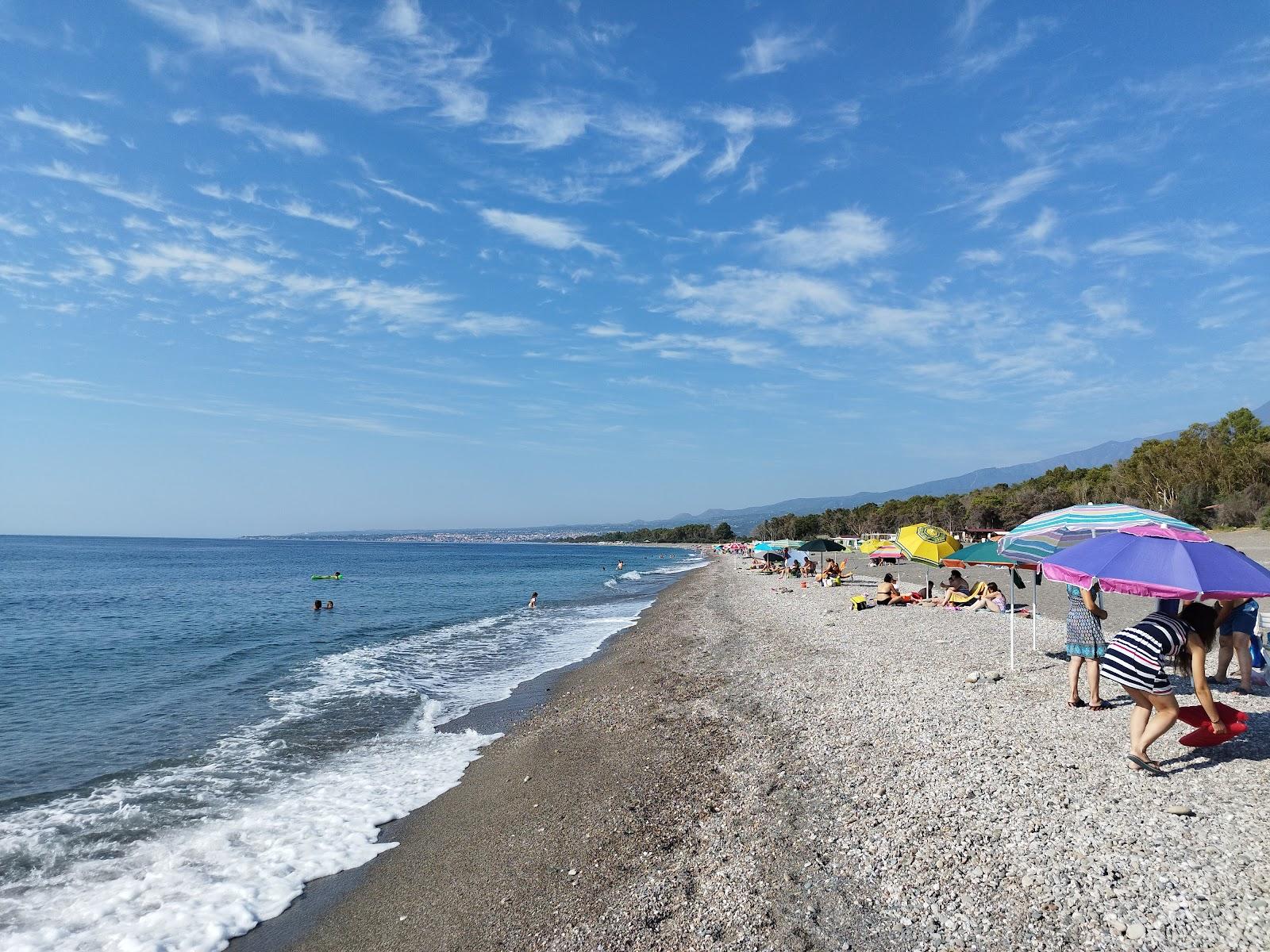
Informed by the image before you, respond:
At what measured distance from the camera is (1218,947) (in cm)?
395

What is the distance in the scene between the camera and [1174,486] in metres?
60.3

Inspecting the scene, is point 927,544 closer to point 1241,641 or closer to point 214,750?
point 1241,641

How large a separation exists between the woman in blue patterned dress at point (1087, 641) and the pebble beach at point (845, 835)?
0.92 feet

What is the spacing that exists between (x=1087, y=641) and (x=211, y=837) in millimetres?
10503

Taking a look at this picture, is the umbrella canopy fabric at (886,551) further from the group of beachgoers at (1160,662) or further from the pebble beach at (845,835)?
the group of beachgoers at (1160,662)

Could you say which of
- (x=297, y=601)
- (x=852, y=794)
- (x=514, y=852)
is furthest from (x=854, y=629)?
(x=297, y=601)

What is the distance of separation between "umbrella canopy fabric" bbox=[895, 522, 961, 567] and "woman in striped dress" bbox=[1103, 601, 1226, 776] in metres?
10.4

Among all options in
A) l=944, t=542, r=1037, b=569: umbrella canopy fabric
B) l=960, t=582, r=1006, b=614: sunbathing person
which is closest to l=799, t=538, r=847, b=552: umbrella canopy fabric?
l=960, t=582, r=1006, b=614: sunbathing person

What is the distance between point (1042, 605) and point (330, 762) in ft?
65.7

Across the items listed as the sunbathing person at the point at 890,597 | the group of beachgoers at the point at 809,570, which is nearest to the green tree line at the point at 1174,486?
the group of beachgoers at the point at 809,570

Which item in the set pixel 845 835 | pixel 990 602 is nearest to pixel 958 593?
pixel 990 602

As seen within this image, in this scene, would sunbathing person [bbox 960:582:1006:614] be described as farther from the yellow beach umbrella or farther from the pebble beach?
the pebble beach

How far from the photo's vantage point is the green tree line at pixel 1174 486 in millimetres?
54781

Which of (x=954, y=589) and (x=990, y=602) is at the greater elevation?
(x=954, y=589)
